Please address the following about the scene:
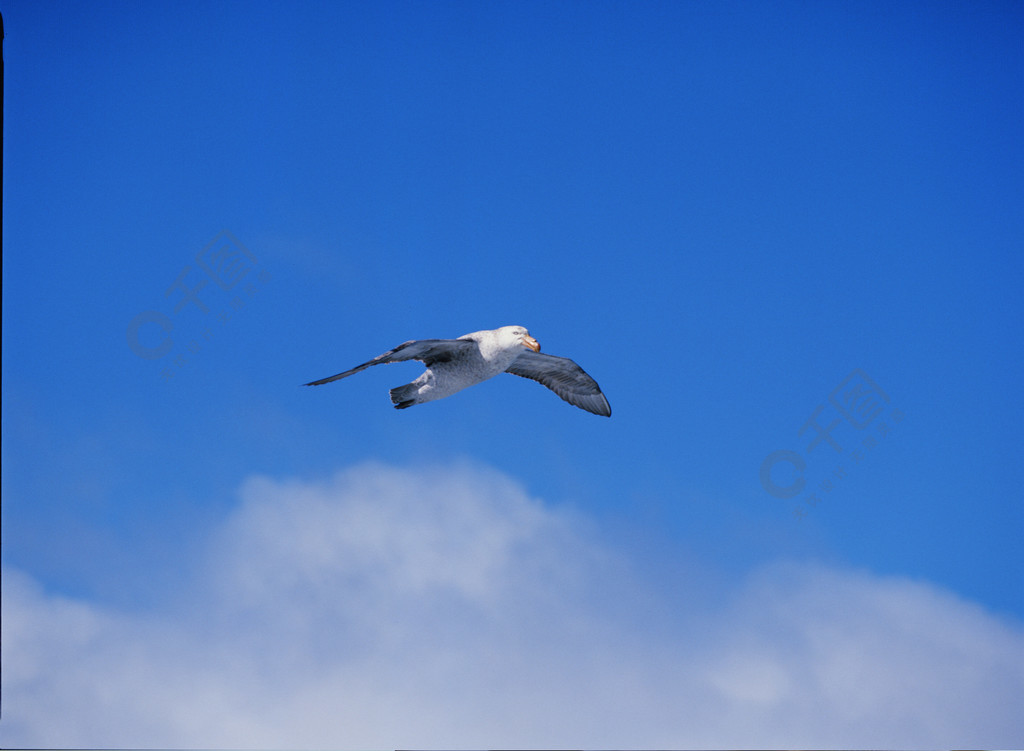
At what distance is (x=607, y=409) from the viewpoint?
17703 millimetres

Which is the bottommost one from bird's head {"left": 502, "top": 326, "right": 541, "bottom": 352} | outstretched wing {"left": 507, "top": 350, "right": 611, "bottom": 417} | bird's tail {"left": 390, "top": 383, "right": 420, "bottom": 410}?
bird's tail {"left": 390, "top": 383, "right": 420, "bottom": 410}

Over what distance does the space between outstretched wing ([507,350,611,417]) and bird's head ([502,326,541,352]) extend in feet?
10.0

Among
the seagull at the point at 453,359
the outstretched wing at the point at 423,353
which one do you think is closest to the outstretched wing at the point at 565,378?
the seagull at the point at 453,359

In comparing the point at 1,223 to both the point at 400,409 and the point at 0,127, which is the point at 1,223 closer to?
the point at 0,127

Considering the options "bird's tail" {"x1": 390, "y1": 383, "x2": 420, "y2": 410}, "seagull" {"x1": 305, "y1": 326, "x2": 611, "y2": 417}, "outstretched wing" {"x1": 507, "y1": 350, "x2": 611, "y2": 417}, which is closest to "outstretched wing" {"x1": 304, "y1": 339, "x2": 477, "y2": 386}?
"seagull" {"x1": 305, "y1": 326, "x2": 611, "y2": 417}

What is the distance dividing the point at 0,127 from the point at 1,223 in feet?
2.72

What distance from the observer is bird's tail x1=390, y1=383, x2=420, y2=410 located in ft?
49.6

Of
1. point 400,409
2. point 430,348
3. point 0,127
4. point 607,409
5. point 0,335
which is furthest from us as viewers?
point 607,409

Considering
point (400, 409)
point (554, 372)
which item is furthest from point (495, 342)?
point (554, 372)

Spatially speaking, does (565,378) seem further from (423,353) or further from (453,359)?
(423,353)

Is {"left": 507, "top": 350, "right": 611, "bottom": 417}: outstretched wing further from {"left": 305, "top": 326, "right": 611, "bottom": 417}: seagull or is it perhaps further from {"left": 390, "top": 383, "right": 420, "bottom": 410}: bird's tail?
{"left": 390, "top": 383, "right": 420, "bottom": 410}: bird's tail

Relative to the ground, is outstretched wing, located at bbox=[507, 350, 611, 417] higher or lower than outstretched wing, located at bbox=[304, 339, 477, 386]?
higher

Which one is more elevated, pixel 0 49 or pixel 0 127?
pixel 0 49

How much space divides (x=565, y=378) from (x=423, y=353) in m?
4.48
